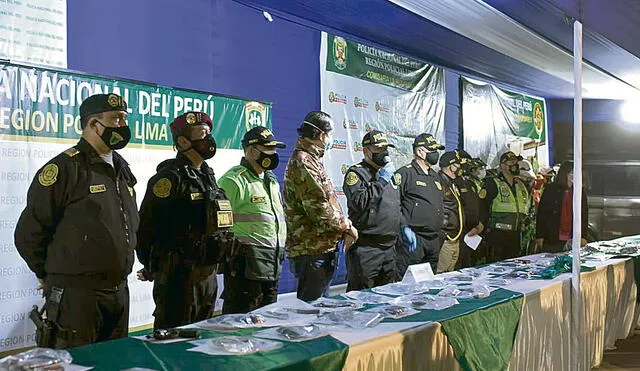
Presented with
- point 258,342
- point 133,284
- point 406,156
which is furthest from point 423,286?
point 406,156

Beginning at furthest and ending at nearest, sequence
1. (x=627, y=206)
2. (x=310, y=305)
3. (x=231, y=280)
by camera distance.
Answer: (x=627, y=206) < (x=231, y=280) < (x=310, y=305)

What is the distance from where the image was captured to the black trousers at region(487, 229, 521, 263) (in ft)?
17.1

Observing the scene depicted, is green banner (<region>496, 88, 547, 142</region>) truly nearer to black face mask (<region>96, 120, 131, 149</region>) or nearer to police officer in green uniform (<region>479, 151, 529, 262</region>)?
police officer in green uniform (<region>479, 151, 529, 262</region>)

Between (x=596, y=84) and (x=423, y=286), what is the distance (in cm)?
389

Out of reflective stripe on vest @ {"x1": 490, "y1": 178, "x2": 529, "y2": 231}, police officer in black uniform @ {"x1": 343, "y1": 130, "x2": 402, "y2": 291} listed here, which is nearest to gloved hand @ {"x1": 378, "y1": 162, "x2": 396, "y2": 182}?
police officer in black uniform @ {"x1": 343, "y1": 130, "x2": 402, "y2": 291}

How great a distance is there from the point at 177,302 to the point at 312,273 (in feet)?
2.89

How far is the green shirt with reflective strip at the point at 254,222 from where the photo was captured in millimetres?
2986

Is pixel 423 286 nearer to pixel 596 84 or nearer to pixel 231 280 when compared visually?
pixel 231 280

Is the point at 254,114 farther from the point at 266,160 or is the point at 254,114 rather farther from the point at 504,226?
the point at 504,226

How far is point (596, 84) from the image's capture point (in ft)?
18.9

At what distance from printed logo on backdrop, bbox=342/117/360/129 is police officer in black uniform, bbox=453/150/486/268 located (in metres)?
0.81

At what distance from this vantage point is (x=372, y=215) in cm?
371

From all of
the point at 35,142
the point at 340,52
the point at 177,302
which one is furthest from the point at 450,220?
the point at 35,142

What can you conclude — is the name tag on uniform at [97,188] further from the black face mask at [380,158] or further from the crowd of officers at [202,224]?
the black face mask at [380,158]
